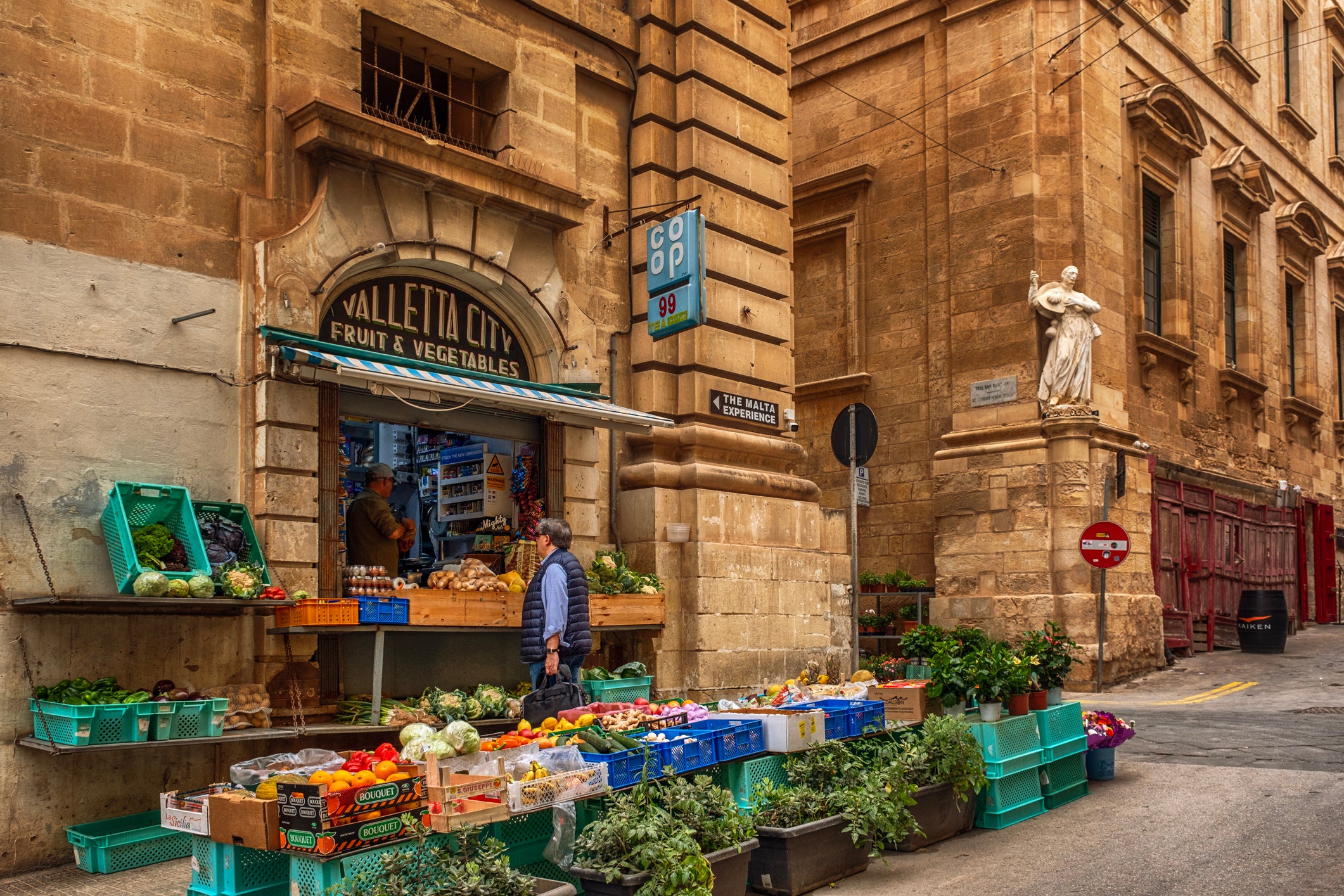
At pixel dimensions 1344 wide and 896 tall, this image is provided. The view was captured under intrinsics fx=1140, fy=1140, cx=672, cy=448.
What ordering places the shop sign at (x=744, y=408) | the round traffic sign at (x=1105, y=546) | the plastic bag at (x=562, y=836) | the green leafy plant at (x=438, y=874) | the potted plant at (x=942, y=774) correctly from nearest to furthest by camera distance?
the green leafy plant at (x=438, y=874), the plastic bag at (x=562, y=836), the potted plant at (x=942, y=774), the shop sign at (x=744, y=408), the round traffic sign at (x=1105, y=546)

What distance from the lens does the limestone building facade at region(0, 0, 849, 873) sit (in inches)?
311

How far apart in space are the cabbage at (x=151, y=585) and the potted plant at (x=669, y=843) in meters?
3.47

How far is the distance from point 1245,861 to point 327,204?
8.26m

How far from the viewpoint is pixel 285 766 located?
6.25 meters

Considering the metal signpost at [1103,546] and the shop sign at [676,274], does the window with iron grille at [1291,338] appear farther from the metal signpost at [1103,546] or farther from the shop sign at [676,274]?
the shop sign at [676,274]

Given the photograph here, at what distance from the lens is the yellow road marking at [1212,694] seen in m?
15.5

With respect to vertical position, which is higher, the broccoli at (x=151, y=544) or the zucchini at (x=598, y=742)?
the broccoli at (x=151, y=544)

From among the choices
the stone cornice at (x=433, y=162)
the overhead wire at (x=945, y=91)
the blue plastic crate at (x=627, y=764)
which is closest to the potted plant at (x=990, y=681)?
the blue plastic crate at (x=627, y=764)

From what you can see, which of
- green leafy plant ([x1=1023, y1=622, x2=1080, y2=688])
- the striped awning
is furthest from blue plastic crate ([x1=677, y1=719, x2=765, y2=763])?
the striped awning

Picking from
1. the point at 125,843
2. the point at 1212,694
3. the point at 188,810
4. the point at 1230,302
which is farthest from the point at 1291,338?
the point at 188,810

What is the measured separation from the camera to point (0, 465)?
24.8 ft

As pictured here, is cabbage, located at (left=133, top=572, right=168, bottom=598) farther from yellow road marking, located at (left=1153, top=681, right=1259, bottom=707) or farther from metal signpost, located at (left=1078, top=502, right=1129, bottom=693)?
yellow road marking, located at (left=1153, top=681, right=1259, bottom=707)

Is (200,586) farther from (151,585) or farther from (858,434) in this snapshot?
(858,434)

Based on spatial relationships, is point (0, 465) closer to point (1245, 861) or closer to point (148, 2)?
point (148, 2)
